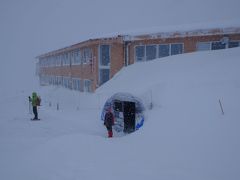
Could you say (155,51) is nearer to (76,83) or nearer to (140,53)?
(140,53)

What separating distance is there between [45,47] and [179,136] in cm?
11790

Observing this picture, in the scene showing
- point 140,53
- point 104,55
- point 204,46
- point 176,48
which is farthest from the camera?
point 104,55

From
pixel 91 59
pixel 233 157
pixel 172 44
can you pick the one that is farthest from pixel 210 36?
pixel 233 157

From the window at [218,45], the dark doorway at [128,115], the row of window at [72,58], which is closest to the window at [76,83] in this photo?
the row of window at [72,58]

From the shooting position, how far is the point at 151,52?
19750 mm

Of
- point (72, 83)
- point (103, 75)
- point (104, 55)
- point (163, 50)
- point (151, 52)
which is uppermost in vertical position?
point (163, 50)

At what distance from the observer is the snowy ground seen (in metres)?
7.90

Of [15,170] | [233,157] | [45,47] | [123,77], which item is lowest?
[15,170]

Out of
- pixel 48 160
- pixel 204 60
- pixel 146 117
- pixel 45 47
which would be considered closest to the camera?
pixel 48 160

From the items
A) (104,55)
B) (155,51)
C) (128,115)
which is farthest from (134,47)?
(128,115)

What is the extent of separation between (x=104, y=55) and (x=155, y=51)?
4001mm

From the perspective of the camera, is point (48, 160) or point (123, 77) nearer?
point (48, 160)

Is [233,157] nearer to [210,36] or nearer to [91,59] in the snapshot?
[210,36]

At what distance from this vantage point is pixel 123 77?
17.6 m
